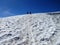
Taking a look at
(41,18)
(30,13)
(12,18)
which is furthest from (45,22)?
(12,18)

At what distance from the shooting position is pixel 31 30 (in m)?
3.20

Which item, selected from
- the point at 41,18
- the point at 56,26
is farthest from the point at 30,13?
the point at 56,26

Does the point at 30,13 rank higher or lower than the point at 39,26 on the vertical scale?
higher

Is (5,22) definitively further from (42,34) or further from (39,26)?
(42,34)

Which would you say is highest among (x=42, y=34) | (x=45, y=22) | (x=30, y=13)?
(x=30, y=13)

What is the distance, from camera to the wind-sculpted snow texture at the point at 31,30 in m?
2.78

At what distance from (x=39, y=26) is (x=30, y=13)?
950 millimetres

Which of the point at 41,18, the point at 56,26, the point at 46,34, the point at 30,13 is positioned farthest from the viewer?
the point at 30,13

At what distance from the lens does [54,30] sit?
2.99 m

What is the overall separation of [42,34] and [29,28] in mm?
498

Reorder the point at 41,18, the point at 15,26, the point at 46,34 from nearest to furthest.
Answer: the point at 46,34
the point at 15,26
the point at 41,18

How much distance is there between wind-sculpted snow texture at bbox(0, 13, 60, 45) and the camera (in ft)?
9.11

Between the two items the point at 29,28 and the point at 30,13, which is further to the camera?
the point at 30,13

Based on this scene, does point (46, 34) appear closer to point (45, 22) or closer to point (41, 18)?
point (45, 22)
